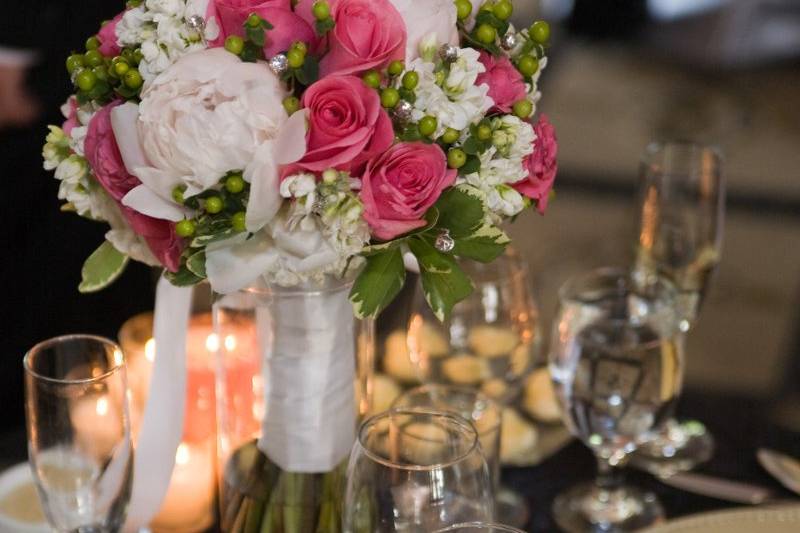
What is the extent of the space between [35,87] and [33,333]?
50 cm

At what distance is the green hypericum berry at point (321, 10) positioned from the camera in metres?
0.74

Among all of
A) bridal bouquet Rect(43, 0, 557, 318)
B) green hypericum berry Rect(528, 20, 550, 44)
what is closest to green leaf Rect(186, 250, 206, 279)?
bridal bouquet Rect(43, 0, 557, 318)

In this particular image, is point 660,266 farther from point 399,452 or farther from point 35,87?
point 35,87

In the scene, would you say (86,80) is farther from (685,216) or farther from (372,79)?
(685,216)

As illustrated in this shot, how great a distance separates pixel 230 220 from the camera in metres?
0.78

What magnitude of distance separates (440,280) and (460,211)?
7 cm

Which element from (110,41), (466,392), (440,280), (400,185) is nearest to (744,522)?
(466,392)

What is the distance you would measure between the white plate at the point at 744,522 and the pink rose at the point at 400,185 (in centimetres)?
43

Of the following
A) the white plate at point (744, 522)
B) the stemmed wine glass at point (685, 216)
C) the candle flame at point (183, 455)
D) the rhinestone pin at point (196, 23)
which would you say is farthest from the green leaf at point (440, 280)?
the stemmed wine glass at point (685, 216)

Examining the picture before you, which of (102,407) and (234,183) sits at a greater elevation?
(234,183)

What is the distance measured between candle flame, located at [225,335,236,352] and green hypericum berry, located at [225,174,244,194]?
0.19 metres

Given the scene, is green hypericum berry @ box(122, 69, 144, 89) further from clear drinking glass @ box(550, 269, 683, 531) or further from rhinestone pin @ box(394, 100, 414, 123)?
clear drinking glass @ box(550, 269, 683, 531)

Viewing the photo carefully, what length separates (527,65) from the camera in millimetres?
852

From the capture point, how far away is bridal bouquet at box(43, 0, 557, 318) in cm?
74
